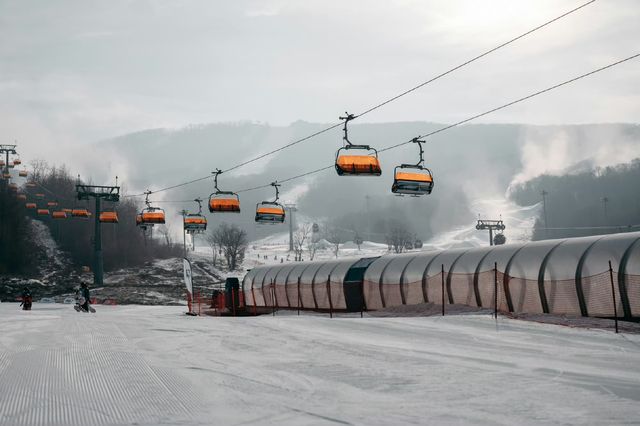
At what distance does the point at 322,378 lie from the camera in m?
10.8

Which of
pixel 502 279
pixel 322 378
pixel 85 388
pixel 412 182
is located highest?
pixel 412 182

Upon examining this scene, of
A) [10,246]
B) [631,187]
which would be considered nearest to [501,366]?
[10,246]

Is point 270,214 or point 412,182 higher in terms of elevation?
point 412,182

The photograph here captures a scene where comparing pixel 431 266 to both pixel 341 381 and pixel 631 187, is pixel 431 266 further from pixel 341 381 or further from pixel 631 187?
pixel 631 187

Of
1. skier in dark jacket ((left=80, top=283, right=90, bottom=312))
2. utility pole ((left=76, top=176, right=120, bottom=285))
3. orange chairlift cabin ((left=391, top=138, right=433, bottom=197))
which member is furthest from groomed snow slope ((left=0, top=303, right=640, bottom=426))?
utility pole ((left=76, top=176, right=120, bottom=285))

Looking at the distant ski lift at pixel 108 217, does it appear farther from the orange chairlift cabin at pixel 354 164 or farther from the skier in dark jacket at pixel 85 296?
the orange chairlift cabin at pixel 354 164

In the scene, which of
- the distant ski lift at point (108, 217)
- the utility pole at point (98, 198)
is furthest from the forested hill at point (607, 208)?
the distant ski lift at point (108, 217)

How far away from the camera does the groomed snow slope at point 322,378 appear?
798 centimetres

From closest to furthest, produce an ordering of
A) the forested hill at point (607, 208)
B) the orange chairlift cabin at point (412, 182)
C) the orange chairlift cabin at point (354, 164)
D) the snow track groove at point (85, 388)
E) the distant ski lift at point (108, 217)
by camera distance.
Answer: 1. the snow track groove at point (85, 388)
2. the orange chairlift cabin at point (354, 164)
3. the orange chairlift cabin at point (412, 182)
4. the distant ski lift at point (108, 217)
5. the forested hill at point (607, 208)

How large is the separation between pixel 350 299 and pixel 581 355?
2482cm

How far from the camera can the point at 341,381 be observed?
1047 cm

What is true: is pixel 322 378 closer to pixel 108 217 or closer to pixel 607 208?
pixel 108 217

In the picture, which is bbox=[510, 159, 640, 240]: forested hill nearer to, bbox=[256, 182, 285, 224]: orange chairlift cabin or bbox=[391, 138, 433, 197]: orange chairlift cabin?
bbox=[256, 182, 285, 224]: orange chairlift cabin

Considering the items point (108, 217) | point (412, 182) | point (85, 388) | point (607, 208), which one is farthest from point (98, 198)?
point (607, 208)
